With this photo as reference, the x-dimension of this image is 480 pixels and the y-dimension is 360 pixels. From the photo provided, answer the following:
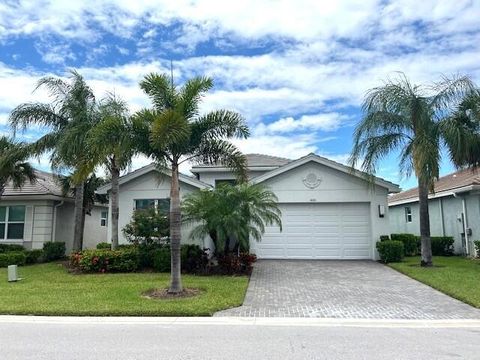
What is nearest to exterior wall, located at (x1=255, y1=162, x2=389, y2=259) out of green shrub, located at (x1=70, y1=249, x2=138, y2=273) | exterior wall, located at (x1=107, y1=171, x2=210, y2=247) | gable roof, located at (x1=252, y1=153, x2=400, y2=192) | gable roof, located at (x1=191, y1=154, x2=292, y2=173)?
gable roof, located at (x1=252, y1=153, x2=400, y2=192)

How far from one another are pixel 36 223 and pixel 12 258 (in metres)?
3.16

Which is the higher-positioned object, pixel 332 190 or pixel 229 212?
pixel 332 190

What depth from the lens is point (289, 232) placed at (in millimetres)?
18812

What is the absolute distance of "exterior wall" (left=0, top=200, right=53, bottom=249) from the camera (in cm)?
2061

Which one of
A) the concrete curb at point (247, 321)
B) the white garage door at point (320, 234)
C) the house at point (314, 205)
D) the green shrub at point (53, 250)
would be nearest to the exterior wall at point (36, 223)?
the green shrub at point (53, 250)

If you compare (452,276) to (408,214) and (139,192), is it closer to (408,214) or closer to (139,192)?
(139,192)

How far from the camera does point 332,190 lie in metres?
18.6

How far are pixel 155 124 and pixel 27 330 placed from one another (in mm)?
5223

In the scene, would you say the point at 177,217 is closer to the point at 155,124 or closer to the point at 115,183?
the point at 155,124

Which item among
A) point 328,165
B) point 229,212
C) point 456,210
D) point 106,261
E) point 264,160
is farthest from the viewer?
point 264,160

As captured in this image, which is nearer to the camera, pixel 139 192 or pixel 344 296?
pixel 344 296

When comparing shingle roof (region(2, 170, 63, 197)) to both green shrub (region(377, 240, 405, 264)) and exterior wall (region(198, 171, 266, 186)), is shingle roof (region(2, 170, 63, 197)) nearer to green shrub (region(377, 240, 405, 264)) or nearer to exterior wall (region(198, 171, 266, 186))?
exterior wall (region(198, 171, 266, 186))

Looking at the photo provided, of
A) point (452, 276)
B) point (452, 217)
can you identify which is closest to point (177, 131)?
point (452, 276)

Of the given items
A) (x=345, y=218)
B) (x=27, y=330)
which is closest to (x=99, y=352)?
(x=27, y=330)
